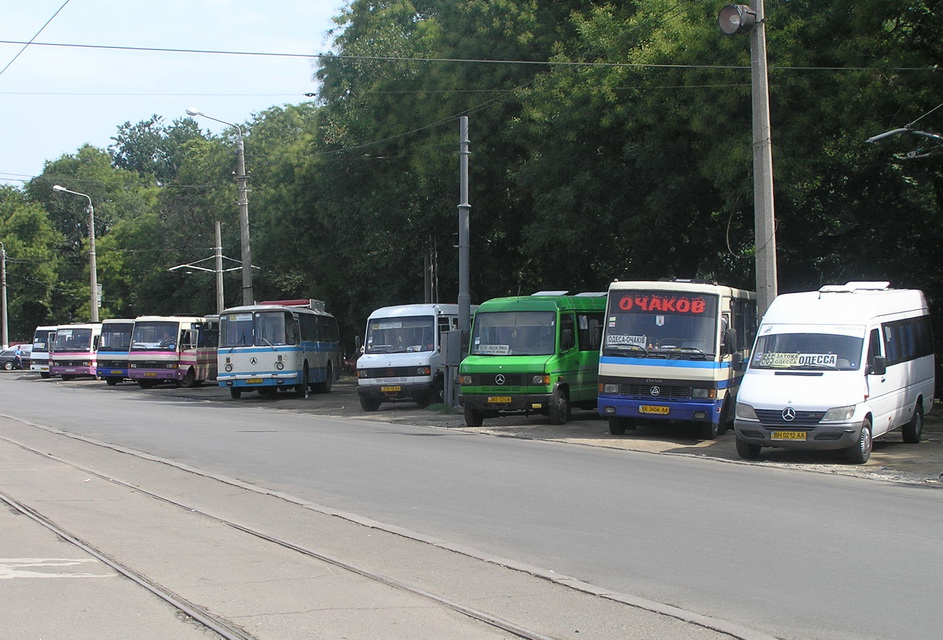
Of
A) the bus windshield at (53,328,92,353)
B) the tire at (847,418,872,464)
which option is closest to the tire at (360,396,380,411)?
the tire at (847,418,872,464)

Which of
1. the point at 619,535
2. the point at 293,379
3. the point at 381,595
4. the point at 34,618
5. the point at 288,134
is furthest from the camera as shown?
the point at 288,134

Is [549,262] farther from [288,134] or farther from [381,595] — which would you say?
[288,134]

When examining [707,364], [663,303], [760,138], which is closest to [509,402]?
[663,303]

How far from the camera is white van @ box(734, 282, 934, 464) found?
16.4 metres

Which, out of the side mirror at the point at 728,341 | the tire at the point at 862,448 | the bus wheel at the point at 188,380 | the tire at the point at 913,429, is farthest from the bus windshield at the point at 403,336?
the bus wheel at the point at 188,380

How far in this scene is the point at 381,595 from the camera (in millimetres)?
7844

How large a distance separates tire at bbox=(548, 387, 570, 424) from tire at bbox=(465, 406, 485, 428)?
5.28ft

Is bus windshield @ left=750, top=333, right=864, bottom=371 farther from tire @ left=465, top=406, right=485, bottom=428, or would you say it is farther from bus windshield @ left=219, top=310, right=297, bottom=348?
bus windshield @ left=219, top=310, right=297, bottom=348

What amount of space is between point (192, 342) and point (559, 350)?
24988 mm

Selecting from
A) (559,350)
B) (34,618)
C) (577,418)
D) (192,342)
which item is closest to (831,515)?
(34,618)

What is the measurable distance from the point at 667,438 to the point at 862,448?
539cm

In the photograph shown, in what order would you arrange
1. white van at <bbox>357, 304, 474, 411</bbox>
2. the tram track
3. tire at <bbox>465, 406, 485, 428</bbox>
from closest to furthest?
the tram track → tire at <bbox>465, 406, 485, 428</bbox> → white van at <bbox>357, 304, 474, 411</bbox>

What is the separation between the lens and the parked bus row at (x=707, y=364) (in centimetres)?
1681

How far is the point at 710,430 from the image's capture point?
69.4 ft
